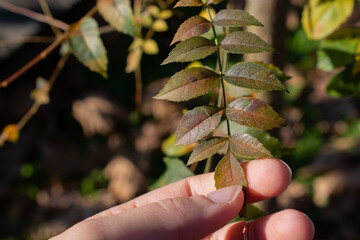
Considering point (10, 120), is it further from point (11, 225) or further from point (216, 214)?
point (216, 214)

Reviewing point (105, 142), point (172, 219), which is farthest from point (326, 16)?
point (105, 142)

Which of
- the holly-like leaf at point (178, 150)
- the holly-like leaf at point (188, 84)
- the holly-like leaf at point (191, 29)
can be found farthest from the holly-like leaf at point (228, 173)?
the holly-like leaf at point (178, 150)

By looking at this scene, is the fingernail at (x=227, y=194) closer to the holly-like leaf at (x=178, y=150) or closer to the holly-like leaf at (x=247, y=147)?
the holly-like leaf at (x=247, y=147)

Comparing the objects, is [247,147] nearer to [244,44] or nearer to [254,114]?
[254,114]

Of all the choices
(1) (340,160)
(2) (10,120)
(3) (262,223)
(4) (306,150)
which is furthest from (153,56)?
(3) (262,223)

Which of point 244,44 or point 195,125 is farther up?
point 244,44

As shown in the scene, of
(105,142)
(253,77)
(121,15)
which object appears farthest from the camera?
(105,142)
